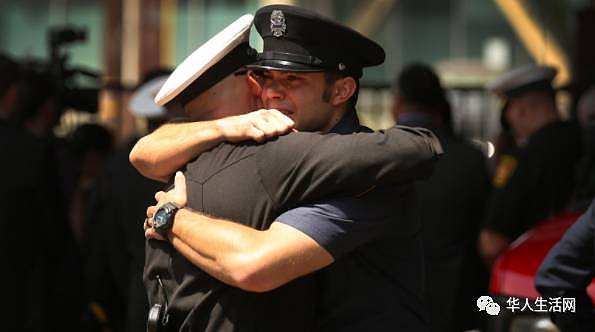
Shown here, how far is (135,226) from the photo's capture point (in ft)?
17.5

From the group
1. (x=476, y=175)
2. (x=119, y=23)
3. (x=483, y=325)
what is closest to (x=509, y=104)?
(x=476, y=175)

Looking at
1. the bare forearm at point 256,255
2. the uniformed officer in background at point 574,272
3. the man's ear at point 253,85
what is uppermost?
the man's ear at point 253,85

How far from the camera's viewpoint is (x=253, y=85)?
305 centimetres

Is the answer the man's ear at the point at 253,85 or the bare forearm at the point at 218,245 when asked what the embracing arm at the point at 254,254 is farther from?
the man's ear at the point at 253,85

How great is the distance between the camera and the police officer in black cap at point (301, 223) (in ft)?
8.72

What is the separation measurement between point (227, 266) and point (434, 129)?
3.08m

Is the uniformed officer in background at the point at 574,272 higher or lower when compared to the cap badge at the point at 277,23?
lower

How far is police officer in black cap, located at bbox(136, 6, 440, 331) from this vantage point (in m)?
2.66

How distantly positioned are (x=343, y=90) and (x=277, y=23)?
232 mm

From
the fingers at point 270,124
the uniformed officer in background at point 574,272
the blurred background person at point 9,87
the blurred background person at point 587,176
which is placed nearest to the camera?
the fingers at point 270,124

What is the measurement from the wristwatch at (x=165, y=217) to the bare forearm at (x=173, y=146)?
127mm

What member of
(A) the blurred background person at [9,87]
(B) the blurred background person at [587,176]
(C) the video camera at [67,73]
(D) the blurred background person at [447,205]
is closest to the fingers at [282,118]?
(B) the blurred background person at [587,176]

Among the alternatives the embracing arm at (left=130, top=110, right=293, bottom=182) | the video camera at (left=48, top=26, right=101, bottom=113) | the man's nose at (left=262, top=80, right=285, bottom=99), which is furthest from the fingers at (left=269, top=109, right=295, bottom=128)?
the video camera at (left=48, top=26, right=101, bottom=113)

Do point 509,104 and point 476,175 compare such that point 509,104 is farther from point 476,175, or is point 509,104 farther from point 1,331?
point 1,331
